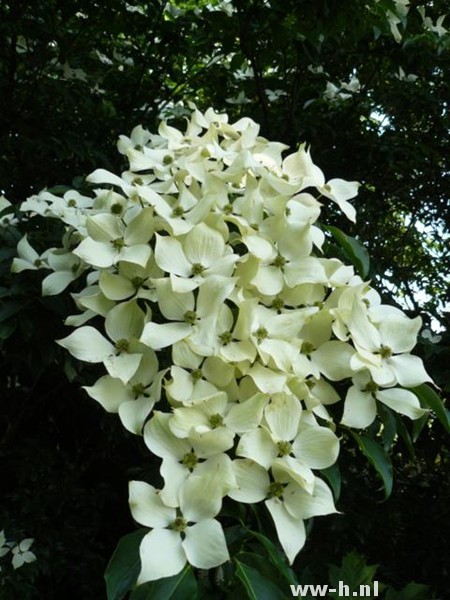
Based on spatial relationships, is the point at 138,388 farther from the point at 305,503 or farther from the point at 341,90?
the point at 341,90

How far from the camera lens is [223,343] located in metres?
0.66

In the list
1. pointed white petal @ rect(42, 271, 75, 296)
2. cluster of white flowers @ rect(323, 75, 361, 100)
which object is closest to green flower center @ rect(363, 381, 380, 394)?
pointed white petal @ rect(42, 271, 75, 296)

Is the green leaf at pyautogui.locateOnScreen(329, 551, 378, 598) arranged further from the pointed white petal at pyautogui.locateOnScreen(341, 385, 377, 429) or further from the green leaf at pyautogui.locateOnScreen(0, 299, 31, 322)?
the green leaf at pyautogui.locateOnScreen(0, 299, 31, 322)

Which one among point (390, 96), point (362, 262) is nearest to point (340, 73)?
point (390, 96)

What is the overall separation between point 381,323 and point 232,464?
0.24m

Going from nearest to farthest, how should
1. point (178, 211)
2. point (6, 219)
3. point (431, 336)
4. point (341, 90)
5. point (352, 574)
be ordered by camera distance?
point (178, 211)
point (6, 219)
point (352, 574)
point (431, 336)
point (341, 90)

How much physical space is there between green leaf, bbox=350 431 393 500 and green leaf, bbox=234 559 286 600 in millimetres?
160

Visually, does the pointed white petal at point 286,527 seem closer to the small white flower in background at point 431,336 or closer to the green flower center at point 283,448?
the green flower center at point 283,448

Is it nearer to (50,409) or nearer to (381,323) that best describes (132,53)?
(50,409)

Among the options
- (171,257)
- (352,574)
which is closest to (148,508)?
(171,257)

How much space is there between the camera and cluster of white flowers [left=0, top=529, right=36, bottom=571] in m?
1.49

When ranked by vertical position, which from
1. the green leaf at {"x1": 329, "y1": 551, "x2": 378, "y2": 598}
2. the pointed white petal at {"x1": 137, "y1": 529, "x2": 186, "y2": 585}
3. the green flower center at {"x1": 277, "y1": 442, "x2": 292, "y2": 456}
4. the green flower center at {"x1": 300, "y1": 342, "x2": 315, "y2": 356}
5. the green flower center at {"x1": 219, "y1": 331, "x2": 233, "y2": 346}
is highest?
the green flower center at {"x1": 219, "y1": 331, "x2": 233, "y2": 346}

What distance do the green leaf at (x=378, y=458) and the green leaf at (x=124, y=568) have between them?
0.25 metres

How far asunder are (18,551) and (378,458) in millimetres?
1070
